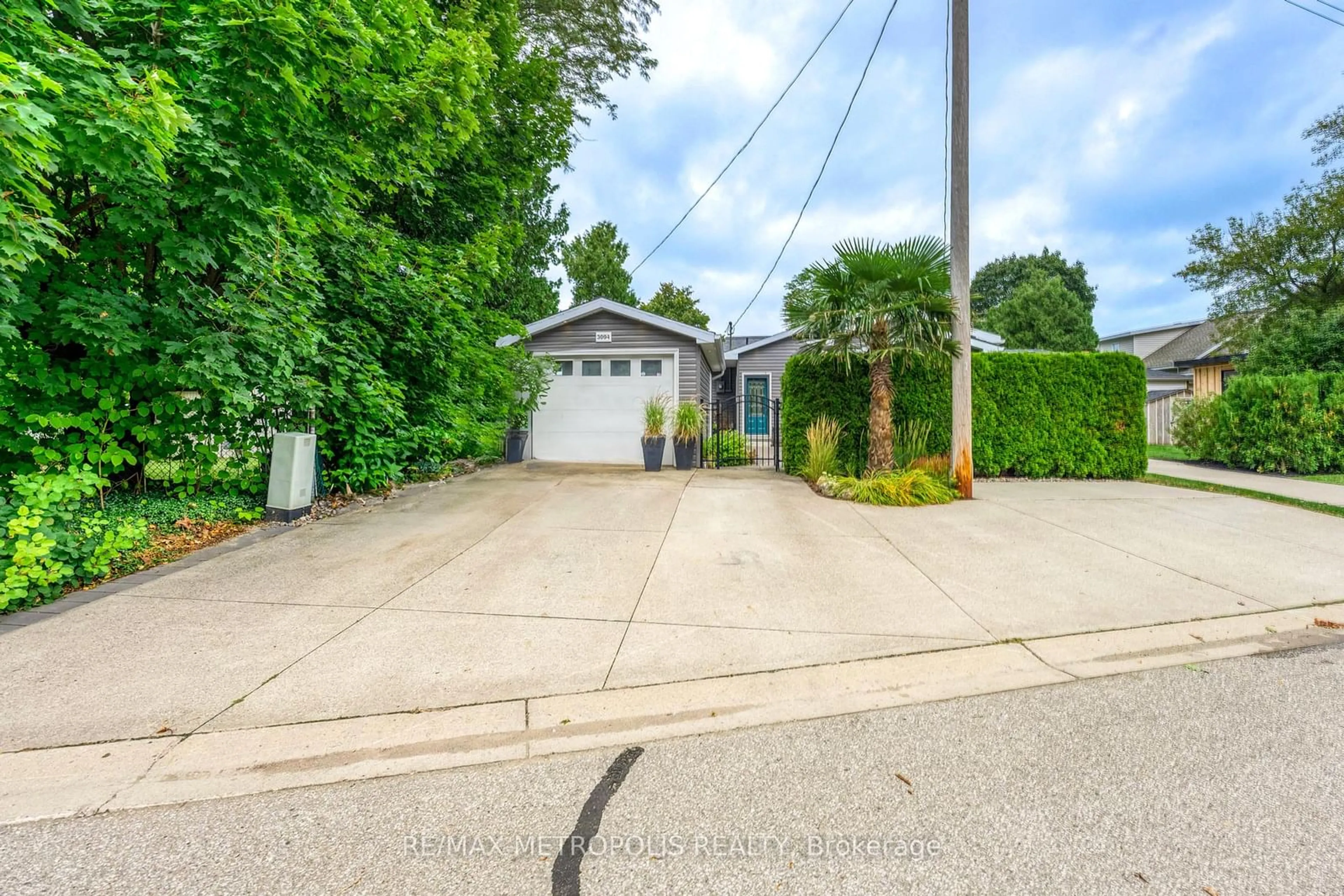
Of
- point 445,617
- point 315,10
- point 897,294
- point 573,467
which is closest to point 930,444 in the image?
point 897,294

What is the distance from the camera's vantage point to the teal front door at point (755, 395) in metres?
14.4

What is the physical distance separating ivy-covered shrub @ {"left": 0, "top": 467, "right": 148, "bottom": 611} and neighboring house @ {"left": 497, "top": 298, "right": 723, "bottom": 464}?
7.46m

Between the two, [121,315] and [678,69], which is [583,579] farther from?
[678,69]

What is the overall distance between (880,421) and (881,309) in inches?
58.7

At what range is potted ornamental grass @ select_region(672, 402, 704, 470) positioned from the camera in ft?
30.5

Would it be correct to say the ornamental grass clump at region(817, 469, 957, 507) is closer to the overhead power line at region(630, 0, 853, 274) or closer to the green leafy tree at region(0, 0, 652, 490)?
the green leafy tree at region(0, 0, 652, 490)

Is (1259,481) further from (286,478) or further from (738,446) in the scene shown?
(286,478)

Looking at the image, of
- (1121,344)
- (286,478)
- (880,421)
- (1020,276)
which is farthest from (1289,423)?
(1020,276)

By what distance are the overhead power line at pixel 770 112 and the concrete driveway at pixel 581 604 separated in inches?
286

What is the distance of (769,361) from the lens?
16.7m

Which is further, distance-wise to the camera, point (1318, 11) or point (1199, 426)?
point (1199, 426)

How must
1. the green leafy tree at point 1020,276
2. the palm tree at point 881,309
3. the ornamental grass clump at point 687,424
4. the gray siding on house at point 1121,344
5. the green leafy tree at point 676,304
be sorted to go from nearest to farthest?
1. the palm tree at point 881,309
2. the ornamental grass clump at point 687,424
3. the green leafy tree at point 676,304
4. the gray siding on house at point 1121,344
5. the green leafy tree at point 1020,276

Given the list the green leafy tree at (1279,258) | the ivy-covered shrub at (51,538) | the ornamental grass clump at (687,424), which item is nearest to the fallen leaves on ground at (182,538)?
the ivy-covered shrub at (51,538)

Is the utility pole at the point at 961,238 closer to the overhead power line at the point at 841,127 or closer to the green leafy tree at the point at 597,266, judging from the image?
the overhead power line at the point at 841,127
